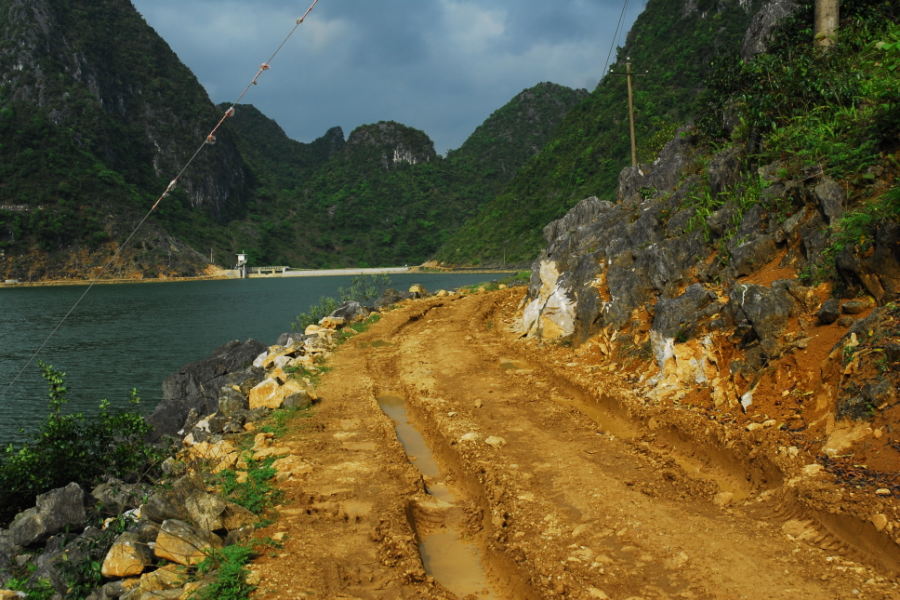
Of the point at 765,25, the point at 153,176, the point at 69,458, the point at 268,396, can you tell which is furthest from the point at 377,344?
the point at 153,176

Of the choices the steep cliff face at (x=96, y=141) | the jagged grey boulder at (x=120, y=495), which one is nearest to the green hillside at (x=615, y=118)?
the steep cliff face at (x=96, y=141)

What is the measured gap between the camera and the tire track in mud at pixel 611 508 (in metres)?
4.48

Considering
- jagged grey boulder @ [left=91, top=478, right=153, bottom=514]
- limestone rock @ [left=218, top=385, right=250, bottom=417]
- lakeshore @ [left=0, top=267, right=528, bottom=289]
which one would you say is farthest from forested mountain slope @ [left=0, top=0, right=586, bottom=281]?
jagged grey boulder @ [left=91, top=478, right=153, bottom=514]

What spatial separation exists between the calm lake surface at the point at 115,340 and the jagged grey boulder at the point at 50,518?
34.6ft

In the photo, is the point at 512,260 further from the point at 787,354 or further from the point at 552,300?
the point at 787,354

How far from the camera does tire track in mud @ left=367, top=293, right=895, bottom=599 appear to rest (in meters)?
4.48

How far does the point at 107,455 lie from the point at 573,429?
8609 mm

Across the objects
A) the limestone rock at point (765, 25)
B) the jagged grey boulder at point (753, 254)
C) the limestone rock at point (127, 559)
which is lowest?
the limestone rock at point (127, 559)

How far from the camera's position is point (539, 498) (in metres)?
6.12

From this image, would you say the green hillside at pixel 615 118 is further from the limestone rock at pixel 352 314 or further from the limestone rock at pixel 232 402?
the limestone rock at pixel 232 402

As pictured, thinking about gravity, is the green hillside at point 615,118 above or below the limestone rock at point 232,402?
above

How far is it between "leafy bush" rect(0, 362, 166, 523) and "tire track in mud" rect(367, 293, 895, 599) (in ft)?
17.8

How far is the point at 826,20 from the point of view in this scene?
12352mm

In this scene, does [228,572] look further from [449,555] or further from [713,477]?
[713,477]
